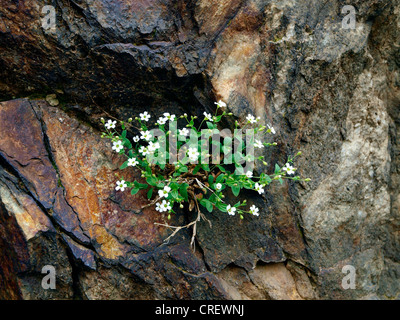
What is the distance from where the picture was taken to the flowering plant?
388cm

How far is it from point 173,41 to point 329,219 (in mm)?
2849

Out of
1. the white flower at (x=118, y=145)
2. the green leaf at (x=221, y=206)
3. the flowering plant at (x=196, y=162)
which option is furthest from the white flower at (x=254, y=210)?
the white flower at (x=118, y=145)

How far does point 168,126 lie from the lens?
14.5 ft

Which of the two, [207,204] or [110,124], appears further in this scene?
[110,124]

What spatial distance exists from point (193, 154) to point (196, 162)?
0.94ft

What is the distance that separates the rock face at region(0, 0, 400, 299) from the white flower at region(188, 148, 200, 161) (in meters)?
0.65

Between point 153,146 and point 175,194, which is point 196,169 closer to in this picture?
point 175,194

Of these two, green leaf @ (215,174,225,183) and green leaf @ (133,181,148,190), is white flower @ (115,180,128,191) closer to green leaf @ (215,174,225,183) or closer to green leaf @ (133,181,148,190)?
green leaf @ (133,181,148,190)

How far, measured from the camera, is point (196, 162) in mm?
4008

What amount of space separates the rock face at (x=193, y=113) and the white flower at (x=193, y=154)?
25.4 inches

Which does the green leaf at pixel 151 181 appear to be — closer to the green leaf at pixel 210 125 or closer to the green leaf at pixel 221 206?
the green leaf at pixel 221 206

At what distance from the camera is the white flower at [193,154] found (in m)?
3.69

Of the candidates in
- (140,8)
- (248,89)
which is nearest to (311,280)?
(248,89)

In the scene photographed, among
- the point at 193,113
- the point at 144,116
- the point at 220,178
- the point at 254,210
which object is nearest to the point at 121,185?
the point at 144,116
